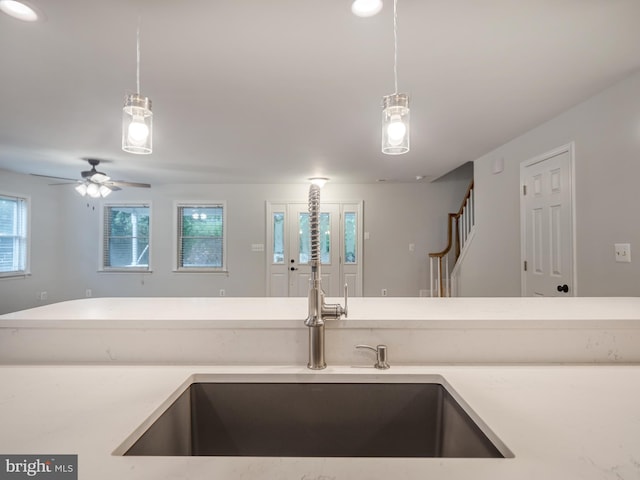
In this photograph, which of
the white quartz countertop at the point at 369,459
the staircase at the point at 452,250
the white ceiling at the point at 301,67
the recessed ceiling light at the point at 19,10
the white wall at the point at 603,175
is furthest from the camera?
the staircase at the point at 452,250

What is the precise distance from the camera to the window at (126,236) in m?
5.90

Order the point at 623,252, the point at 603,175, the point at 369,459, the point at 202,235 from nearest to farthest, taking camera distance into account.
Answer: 1. the point at 369,459
2. the point at 623,252
3. the point at 603,175
4. the point at 202,235

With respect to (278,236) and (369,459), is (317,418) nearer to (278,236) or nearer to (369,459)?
(369,459)

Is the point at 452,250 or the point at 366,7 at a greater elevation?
the point at 366,7

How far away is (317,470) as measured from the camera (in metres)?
0.51

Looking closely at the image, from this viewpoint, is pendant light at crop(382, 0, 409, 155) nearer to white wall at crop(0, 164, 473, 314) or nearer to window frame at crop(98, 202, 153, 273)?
white wall at crop(0, 164, 473, 314)

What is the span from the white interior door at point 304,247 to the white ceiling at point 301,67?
2377mm

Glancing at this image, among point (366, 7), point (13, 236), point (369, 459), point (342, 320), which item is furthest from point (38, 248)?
point (369, 459)

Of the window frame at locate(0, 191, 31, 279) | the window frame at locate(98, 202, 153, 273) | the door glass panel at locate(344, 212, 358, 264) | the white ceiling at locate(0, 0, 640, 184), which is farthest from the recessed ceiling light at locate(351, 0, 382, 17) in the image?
the window frame at locate(0, 191, 31, 279)

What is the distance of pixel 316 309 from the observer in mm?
898

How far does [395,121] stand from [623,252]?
204cm

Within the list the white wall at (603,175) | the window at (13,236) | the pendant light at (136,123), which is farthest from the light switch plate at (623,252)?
the window at (13,236)

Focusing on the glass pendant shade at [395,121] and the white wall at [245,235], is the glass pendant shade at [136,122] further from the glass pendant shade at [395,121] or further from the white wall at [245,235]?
the white wall at [245,235]

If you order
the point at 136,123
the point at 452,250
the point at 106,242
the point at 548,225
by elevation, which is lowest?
the point at 452,250
